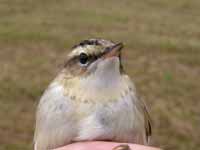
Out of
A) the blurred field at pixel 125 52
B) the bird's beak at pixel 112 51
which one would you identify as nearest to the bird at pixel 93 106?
the bird's beak at pixel 112 51

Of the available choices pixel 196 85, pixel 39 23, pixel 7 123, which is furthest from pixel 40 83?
pixel 39 23

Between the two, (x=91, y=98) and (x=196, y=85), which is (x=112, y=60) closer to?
(x=91, y=98)

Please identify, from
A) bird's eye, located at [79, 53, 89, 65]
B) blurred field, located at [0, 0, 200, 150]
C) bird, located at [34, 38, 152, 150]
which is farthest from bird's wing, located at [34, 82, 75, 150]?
blurred field, located at [0, 0, 200, 150]

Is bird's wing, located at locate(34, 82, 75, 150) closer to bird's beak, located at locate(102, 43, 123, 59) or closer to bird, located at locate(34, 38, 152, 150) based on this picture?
bird, located at locate(34, 38, 152, 150)

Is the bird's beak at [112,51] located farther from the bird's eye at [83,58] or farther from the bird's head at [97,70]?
the bird's eye at [83,58]

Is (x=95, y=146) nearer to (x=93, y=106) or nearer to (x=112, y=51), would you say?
(x=93, y=106)

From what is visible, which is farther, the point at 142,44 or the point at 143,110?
the point at 142,44
